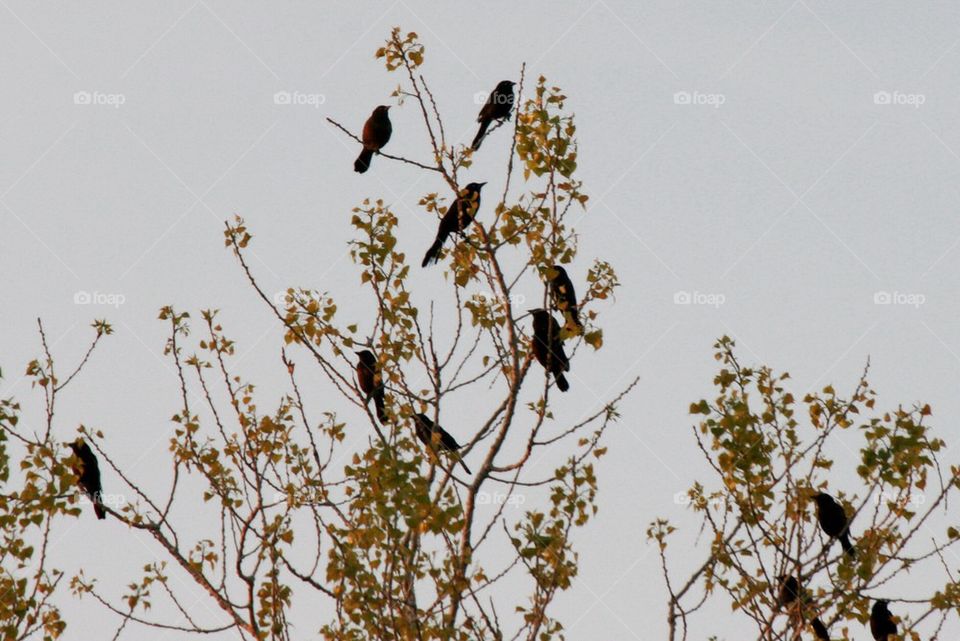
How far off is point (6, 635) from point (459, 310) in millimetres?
2464

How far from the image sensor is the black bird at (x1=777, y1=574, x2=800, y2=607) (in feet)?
17.5

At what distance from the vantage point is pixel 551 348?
5.58m

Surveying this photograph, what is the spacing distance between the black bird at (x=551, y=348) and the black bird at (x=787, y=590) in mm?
1286

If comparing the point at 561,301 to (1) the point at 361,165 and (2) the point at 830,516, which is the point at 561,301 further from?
Result: (1) the point at 361,165

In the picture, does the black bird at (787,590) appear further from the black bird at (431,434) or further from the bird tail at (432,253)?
the bird tail at (432,253)

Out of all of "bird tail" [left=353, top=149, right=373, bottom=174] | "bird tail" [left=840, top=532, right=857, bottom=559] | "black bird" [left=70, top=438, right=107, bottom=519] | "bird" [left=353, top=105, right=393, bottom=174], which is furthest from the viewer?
"bird" [left=353, top=105, right=393, bottom=174]

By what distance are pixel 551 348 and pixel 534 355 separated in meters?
0.39

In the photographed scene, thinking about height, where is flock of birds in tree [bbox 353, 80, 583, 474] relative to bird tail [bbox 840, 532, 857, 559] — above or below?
above

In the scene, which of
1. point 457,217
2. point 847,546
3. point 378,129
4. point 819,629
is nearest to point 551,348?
point 457,217

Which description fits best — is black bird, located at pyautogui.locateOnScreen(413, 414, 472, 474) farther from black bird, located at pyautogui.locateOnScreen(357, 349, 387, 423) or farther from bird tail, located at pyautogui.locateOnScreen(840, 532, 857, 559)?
bird tail, located at pyautogui.locateOnScreen(840, 532, 857, 559)

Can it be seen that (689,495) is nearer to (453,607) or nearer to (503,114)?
(453,607)

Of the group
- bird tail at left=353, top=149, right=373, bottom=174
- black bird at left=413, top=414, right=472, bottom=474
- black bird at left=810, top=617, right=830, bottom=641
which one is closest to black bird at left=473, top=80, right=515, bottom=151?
bird tail at left=353, top=149, right=373, bottom=174

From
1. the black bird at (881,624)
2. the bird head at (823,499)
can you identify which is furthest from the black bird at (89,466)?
the black bird at (881,624)

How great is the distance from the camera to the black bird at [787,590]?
534 cm
